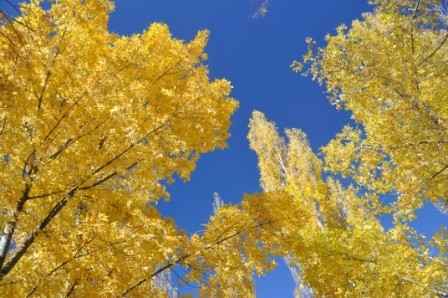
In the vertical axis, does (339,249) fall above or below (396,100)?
below

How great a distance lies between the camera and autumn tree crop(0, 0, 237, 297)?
2.80 metres

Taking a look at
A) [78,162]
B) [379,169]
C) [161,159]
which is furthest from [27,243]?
[379,169]

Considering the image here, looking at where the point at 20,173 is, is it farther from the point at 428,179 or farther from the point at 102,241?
the point at 428,179

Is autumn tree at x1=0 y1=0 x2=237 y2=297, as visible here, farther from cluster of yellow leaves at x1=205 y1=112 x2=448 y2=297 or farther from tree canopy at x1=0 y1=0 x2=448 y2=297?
cluster of yellow leaves at x1=205 y1=112 x2=448 y2=297

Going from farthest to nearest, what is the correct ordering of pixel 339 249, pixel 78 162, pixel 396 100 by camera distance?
pixel 339 249 < pixel 396 100 < pixel 78 162

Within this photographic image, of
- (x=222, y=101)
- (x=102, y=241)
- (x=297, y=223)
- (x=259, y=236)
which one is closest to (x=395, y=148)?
(x=297, y=223)

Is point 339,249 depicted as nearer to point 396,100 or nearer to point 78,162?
point 396,100

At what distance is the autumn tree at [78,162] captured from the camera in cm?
280

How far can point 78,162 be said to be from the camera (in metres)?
3.27

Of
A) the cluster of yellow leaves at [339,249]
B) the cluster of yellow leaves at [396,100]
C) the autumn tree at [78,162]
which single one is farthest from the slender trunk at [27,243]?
the cluster of yellow leaves at [396,100]

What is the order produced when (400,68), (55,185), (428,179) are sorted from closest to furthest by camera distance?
(55,185) → (428,179) → (400,68)

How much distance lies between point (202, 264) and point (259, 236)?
0.75m

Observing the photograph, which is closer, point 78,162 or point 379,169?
point 78,162

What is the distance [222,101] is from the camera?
5.69 meters
